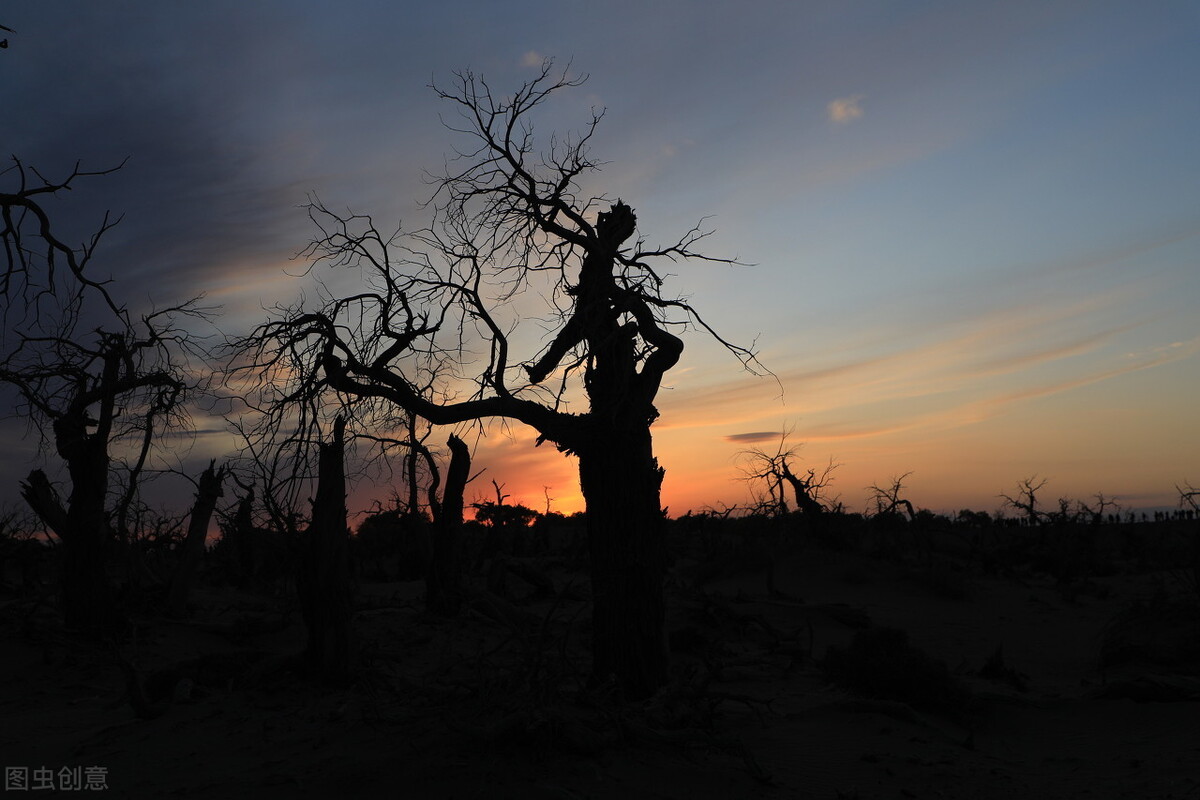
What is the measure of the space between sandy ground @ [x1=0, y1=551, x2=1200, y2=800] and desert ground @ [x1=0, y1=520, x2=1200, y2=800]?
0.09 ft

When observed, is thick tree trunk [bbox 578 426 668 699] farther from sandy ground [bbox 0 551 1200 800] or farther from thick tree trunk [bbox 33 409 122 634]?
thick tree trunk [bbox 33 409 122 634]

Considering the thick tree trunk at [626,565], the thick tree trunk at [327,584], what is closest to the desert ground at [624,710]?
the thick tree trunk at [327,584]

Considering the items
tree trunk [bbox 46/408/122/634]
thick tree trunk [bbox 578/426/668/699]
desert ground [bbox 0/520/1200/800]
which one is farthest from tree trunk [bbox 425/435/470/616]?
thick tree trunk [bbox 578/426/668/699]

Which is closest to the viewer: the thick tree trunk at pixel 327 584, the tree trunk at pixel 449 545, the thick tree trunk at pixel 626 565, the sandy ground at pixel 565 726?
the sandy ground at pixel 565 726

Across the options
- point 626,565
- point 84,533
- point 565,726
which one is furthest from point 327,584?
point 84,533

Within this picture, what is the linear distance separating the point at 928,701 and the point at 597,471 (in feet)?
15.3

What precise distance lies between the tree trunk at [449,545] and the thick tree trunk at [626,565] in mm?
6636

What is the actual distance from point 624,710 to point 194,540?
38.2 ft

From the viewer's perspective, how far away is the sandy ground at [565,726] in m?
6.93

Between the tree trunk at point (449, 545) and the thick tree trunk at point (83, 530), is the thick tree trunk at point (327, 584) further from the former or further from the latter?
the thick tree trunk at point (83, 530)

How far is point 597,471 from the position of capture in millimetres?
8758

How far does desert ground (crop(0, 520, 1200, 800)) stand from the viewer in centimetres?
698

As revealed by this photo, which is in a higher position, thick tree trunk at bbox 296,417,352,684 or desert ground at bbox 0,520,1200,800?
thick tree trunk at bbox 296,417,352,684

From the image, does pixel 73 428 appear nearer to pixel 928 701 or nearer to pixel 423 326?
pixel 423 326
